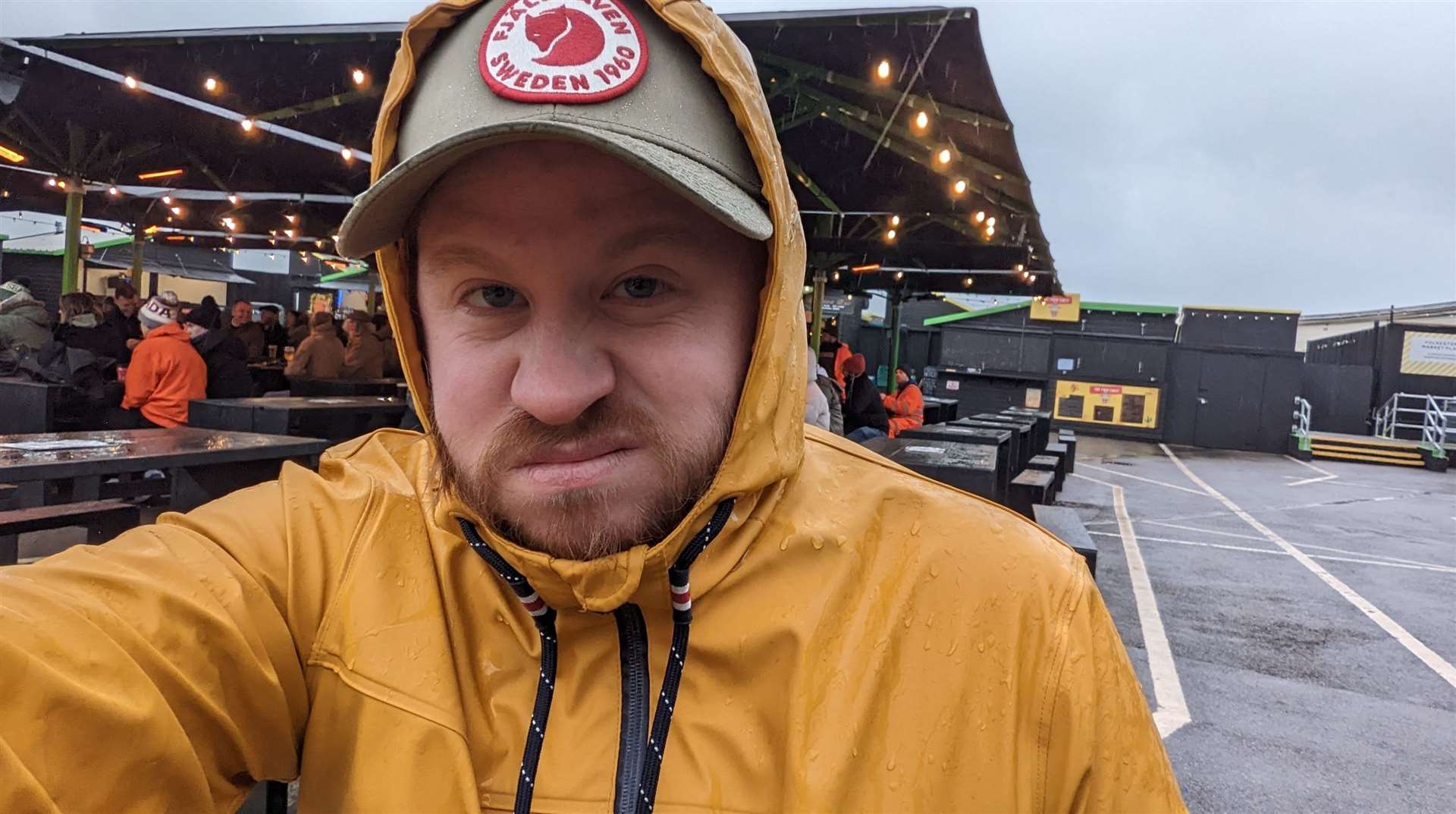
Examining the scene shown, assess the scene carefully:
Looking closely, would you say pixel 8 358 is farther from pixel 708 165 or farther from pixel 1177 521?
pixel 1177 521

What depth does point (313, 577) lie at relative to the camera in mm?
1030

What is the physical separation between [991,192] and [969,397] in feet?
38.0

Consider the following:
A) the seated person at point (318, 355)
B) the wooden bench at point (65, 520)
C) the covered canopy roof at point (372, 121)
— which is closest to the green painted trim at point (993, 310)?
the covered canopy roof at point (372, 121)

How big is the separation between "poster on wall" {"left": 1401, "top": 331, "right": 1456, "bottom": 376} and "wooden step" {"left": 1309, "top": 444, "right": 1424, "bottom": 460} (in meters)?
4.92

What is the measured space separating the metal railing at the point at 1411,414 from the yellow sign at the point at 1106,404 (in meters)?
5.60

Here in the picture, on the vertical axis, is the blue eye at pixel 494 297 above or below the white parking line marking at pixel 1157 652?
above

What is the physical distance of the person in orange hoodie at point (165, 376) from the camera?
5.74m

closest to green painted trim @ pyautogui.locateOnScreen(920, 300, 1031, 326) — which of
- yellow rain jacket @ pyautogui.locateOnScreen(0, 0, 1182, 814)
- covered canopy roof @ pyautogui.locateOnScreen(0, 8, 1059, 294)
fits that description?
covered canopy roof @ pyautogui.locateOnScreen(0, 8, 1059, 294)

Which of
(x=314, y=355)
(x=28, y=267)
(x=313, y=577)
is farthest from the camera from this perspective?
(x=28, y=267)

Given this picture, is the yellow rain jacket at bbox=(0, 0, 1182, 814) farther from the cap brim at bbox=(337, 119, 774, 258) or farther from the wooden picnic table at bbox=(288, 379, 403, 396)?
the wooden picnic table at bbox=(288, 379, 403, 396)

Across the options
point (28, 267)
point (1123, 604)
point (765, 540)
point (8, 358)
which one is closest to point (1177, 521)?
point (1123, 604)

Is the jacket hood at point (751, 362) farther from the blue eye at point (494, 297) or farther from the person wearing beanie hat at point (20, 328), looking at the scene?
the person wearing beanie hat at point (20, 328)

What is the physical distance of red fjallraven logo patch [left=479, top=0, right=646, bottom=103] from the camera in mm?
894

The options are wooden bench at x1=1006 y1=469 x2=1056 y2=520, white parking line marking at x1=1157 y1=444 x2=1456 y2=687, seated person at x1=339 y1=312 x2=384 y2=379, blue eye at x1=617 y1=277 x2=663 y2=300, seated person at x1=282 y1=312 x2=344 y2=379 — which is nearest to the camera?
blue eye at x1=617 y1=277 x2=663 y2=300
